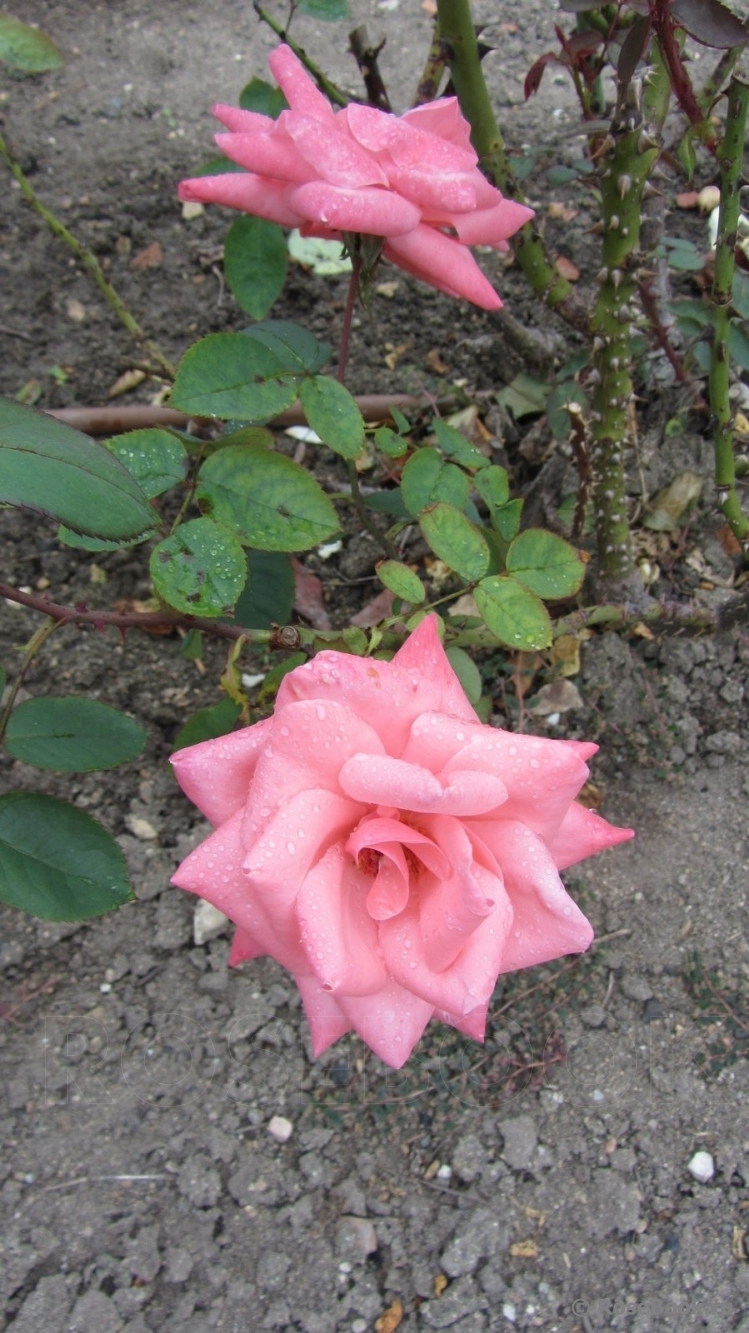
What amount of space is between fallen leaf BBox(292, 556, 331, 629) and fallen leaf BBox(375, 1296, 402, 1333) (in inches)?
39.6

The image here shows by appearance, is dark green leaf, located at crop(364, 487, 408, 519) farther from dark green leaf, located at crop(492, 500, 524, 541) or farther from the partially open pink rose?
the partially open pink rose

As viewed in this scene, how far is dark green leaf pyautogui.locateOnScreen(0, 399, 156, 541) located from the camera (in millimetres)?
798

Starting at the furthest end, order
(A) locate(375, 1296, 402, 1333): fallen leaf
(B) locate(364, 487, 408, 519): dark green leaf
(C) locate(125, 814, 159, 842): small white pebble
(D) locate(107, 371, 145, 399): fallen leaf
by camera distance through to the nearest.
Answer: (D) locate(107, 371, 145, 399): fallen leaf
(C) locate(125, 814, 159, 842): small white pebble
(B) locate(364, 487, 408, 519): dark green leaf
(A) locate(375, 1296, 402, 1333): fallen leaf

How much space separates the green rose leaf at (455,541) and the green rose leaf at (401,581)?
4 cm

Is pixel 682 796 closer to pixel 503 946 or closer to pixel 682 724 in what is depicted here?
pixel 682 724

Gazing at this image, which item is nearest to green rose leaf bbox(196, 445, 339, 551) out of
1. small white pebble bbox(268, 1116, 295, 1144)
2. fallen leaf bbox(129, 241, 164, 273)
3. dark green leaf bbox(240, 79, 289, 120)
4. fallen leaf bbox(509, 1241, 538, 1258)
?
dark green leaf bbox(240, 79, 289, 120)

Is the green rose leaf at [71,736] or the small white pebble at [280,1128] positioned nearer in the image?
the green rose leaf at [71,736]

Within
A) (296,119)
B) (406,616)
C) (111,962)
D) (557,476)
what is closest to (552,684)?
(557,476)

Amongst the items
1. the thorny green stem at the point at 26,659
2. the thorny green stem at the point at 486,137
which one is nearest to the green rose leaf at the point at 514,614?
the thorny green stem at the point at 26,659

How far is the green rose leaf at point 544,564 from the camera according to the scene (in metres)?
1.13

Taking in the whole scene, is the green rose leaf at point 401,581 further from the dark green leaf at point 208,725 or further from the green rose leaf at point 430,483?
the dark green leaf at point 208,725

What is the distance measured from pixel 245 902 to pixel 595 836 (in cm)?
34

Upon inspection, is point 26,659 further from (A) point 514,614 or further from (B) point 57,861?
(A) point 514,614

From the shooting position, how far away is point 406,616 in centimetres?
112
